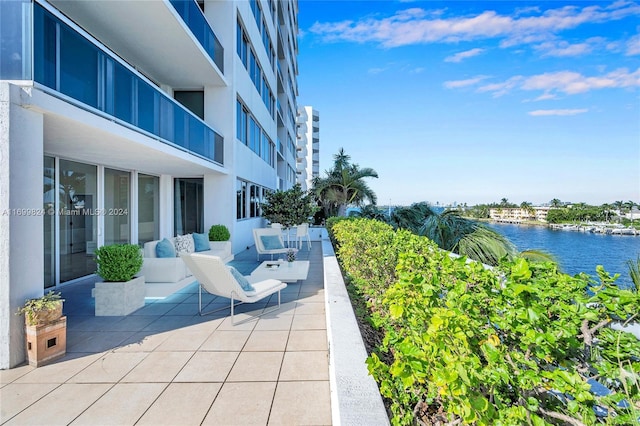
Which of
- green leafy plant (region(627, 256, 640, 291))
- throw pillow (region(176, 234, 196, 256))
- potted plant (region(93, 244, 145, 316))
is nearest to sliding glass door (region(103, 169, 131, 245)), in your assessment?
throw pillow (region(176, 234, 196, 256))

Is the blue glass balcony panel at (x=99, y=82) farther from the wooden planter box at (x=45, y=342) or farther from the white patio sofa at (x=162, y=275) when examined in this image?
the wooden planter box at (x=45, y=342)

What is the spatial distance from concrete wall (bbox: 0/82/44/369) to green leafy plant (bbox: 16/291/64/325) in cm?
9

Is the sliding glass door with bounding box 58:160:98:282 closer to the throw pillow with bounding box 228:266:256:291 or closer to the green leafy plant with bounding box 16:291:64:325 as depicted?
the green leafy plant with bounding box 16:291:64:325

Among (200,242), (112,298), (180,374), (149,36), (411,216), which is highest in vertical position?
(149,36)

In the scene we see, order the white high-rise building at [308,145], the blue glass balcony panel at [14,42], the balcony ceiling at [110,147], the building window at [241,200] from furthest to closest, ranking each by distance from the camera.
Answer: the white high-rise building at [308,145] → the building window at [241,200] → the balcony ceiling at [110,147] → the blue glass balcony panel at [14,42]

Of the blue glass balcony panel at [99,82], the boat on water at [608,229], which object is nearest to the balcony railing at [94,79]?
the blue glass balcony panel at [99,82]

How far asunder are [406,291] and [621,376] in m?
1.08

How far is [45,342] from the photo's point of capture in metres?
3.60

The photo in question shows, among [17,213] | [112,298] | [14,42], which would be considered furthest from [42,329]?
[14,42]

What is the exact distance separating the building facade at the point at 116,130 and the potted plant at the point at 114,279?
0.94m

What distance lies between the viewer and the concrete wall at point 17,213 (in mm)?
3375

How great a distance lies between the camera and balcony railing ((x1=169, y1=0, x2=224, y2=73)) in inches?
310

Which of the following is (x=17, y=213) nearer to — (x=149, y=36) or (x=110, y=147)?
(x=110, y=147)

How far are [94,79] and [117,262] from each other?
2.82 meters
